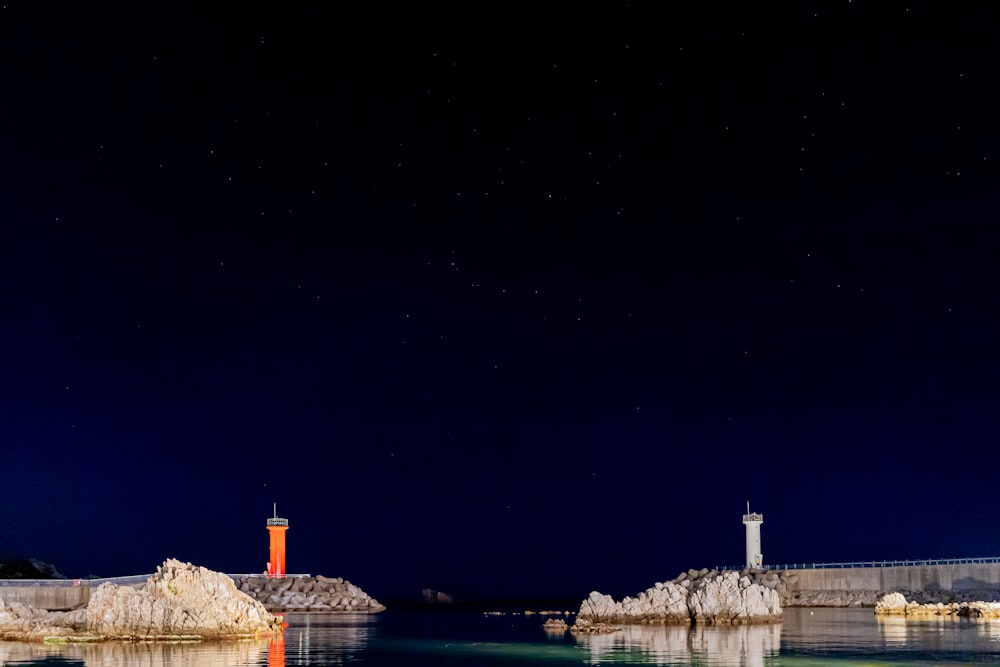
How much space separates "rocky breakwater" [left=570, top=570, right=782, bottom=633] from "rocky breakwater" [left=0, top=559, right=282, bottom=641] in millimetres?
16108

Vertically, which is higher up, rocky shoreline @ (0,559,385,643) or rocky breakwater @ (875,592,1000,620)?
rocky shoreline @ (0,559,385,643)

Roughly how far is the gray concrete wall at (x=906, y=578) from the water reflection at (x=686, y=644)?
24416mm

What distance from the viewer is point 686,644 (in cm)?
→ 4325

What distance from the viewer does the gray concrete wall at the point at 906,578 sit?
72938 mm

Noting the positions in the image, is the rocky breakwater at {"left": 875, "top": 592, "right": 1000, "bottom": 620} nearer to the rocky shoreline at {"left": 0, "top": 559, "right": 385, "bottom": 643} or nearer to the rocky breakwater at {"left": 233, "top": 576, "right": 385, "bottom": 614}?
the rocky shoreline at {"left": 0, "top": 559, "right": 385, "bottom": 643}

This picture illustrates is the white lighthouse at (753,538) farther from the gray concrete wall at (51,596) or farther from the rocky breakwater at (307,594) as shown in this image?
the gray concrete wall at (51,596)

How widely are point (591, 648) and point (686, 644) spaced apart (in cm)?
337

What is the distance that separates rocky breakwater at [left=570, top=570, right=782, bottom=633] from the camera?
56.2m

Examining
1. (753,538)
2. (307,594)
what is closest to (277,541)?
(307,594)

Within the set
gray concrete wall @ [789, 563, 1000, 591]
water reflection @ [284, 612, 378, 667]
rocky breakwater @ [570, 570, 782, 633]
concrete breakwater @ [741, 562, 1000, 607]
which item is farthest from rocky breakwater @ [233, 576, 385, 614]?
rocky breakwater @ [570, 570, 782, 633]

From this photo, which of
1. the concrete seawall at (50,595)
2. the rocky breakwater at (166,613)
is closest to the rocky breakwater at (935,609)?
the rocky breakwater at (166,613)

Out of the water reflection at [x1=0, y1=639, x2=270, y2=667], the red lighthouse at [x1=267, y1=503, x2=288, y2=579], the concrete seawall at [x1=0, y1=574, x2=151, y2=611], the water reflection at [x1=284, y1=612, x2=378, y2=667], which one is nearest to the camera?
the water reflection at [x1=0, y1=639, x2=270, y2=667]

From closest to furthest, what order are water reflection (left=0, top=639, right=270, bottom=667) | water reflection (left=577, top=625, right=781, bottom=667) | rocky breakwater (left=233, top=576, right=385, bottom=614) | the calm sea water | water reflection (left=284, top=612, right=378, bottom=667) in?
water reflection (left=0, top=639, right=270, bottom=667) → the calm sea water → water reflection (left=577, top=625, right=781, bottom=667) → water reflection (left=284, top=612, right=378, bottom=667) → rocky breakwater (left=233, top=576, right=385, bottom=614)

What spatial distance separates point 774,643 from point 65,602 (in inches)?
1421
